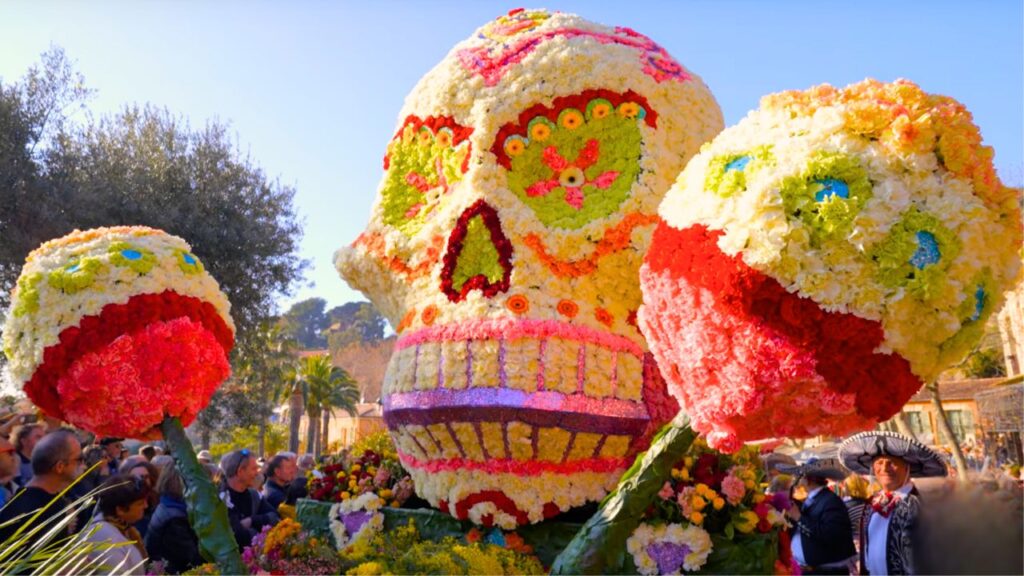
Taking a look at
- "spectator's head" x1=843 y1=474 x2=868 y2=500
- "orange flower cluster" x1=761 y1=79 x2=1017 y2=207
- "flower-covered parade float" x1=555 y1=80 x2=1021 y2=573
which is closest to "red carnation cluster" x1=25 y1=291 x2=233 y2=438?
"flower-covered parade float" x1=555 y1=80 x2=1021 y2=573

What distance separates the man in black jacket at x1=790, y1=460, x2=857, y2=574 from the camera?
527cm

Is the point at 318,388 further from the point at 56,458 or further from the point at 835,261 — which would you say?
the point at 835,261

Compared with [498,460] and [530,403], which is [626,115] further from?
[498,460]

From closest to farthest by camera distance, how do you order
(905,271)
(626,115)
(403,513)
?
(905,271)
(626,115)
(403,513)

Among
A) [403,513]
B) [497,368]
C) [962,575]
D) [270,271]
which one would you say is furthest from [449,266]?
[270,271]

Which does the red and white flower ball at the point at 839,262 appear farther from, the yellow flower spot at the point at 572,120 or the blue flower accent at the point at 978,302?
the yellow flower spot at the point at 572,120

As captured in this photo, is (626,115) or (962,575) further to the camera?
(626,115)

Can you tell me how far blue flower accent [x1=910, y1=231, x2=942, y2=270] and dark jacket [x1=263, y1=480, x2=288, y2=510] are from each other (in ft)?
20.0

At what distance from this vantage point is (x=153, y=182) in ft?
38.4

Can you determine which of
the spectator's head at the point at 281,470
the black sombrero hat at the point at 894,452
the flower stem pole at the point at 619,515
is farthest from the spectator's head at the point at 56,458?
the black sombrero hat at the point at 894,452

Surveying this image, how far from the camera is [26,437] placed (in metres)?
5.41

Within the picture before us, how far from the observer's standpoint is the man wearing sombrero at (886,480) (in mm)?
4055

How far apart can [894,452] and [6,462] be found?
506 centimetres

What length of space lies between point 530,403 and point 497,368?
27cm
